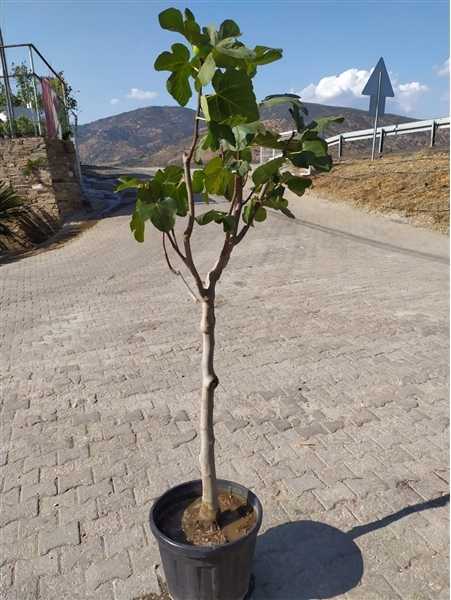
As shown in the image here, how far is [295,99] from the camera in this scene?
169 centimetres

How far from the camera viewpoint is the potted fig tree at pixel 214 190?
1.48 m

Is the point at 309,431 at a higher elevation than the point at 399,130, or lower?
lower

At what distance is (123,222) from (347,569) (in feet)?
38.8

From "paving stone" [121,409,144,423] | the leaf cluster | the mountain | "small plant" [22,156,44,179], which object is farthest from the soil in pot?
the mountain

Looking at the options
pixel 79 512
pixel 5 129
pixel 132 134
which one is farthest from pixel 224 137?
pixel 132 134

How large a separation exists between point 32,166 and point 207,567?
12.5 meters

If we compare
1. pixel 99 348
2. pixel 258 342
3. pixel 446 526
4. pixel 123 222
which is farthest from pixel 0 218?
pixel 446 526

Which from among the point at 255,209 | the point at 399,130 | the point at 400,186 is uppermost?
the point at 399,130

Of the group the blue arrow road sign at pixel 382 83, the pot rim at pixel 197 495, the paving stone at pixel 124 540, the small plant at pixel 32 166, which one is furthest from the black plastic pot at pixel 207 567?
the blue arrow road sign at pixel 382 83

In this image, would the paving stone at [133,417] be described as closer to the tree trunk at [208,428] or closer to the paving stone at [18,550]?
the paving stone at [18,550]

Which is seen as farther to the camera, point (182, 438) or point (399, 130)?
point (399, 130)

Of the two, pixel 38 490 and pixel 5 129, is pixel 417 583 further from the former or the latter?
pixel 5 129

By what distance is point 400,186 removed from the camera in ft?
41.1

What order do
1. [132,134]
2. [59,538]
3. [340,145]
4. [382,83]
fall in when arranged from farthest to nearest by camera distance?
[132,134] → [340,145] → [382,83] → [59,538]
